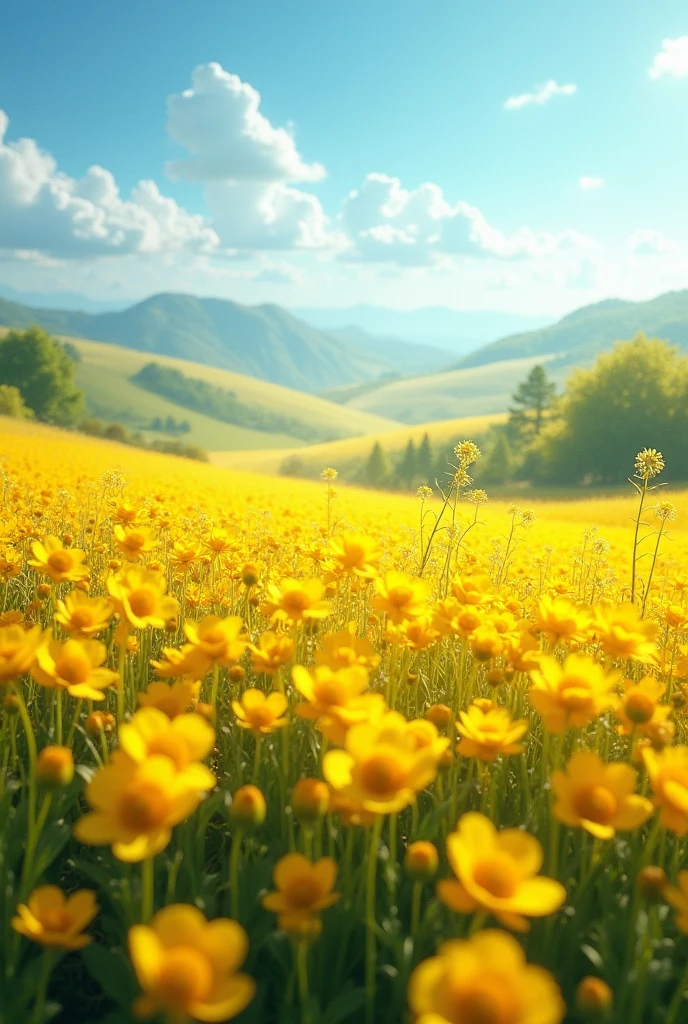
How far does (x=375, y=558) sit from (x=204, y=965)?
6.08 ft

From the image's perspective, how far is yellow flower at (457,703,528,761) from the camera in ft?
5.71

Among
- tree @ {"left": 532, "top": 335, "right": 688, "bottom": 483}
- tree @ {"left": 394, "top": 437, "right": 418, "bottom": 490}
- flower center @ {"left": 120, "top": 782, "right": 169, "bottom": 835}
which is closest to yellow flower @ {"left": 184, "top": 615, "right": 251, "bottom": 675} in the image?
flower center @ {"left": 120, "top": 782, "right": 169, "bottom": 835}

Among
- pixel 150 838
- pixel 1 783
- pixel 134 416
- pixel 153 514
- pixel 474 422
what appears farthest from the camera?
→ pixel 134 416

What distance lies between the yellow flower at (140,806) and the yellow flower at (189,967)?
0.14 metres

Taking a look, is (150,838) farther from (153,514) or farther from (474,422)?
(474,422)

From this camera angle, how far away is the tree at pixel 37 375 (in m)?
56.2

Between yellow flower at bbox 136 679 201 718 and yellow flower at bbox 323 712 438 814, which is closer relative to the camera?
yellow flower at bbox 323 712 438 814

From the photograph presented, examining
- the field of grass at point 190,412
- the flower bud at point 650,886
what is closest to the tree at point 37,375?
the flower bud at point 650,886

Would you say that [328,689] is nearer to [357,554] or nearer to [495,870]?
[495,870]

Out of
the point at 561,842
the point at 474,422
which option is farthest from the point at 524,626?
the point at 474,422

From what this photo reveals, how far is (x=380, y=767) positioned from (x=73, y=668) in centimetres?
93

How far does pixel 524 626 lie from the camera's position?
2781 millimetres

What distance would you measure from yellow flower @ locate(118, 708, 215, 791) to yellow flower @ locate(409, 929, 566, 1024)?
545mm

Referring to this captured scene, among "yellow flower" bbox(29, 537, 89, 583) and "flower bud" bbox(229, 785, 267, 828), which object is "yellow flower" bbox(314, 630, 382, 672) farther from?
"yellow flower" bbox(29, 537, 89, 583)
